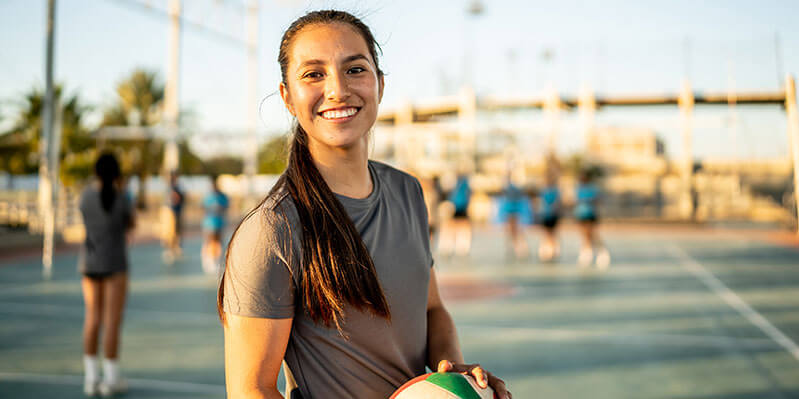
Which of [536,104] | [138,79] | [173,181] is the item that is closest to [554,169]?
[173,181]

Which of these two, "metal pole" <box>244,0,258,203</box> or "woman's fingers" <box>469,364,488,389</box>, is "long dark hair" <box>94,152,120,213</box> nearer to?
"woman's fingers" <box>469,364,488,389</box>

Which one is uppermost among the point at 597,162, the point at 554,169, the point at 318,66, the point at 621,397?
the point at 597,162

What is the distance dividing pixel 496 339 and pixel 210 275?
621cm

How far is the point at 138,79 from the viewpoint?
122 ft

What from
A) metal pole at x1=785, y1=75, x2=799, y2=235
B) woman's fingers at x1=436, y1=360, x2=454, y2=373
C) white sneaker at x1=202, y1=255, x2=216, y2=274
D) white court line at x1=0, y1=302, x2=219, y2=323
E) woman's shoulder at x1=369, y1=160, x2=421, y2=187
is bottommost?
→ white court line at x1=0, y1=302, x2=219, y2=323

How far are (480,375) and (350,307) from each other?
1.10 ft

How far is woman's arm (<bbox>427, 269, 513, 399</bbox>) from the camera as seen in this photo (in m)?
1.41

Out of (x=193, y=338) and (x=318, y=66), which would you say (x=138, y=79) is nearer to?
(x=193, y=338)

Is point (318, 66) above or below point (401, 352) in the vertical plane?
above

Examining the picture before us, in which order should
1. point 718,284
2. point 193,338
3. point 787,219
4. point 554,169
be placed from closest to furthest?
point 193,338, point 718,284, point 554,169, point 787,219

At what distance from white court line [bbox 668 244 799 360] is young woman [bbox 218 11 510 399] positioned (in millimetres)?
5251

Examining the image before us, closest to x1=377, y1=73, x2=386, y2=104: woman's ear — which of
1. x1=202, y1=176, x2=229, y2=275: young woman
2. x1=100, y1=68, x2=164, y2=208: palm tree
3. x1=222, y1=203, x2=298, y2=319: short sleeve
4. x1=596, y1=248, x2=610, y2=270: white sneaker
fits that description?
x1=222, y1=203, x2=298, y2=319: short sleeve

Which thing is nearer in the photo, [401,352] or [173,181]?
[401,352]

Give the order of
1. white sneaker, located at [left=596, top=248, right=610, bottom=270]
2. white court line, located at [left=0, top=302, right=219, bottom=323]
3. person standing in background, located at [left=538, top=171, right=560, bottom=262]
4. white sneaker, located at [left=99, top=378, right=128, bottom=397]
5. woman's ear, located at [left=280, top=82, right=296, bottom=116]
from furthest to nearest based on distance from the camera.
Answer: person standing in background, located at [left=538, top=171, right=560, bottom=262] < white sneaker, located at [left=596, top=248, right=610, bottom=270] < white court line, located at [left=0, top=302, right=219, bottom=323] < white sneaker, located at [left=99, top=378, right=128, bottom=397] < woman's ear, located at [left=280, top=82, right=296, bottom=116]
